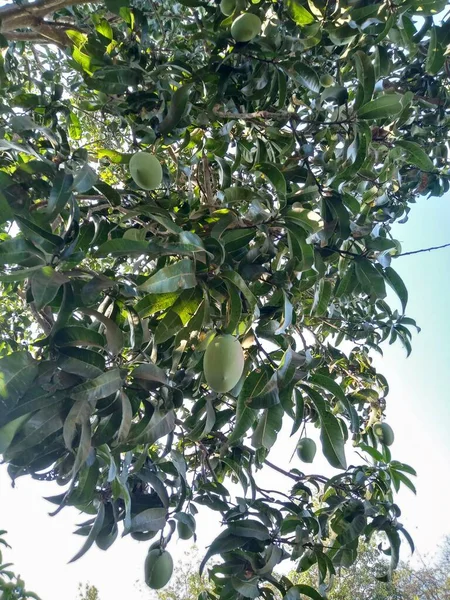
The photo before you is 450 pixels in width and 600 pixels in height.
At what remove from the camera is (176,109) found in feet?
5.93

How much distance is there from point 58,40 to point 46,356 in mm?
1717

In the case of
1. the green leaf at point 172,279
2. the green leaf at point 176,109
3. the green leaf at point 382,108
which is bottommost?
the green leaf at point 172,279

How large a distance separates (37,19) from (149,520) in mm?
2204

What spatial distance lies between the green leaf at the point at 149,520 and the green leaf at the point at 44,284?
0.87 m

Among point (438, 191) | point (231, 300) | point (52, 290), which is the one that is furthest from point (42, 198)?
point (438, 191)

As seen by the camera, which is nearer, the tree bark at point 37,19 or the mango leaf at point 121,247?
the mango leaf at point 121,247

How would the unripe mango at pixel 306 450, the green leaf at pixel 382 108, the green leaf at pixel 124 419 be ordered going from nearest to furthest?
the green leaf at pixel 124 419, the green leaf at pixel 382 108, the unripe mango at pixel 306 450

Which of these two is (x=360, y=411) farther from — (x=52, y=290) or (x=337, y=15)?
(x=52, y=290)

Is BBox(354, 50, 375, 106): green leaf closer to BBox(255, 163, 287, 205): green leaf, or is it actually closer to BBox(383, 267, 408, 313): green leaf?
BBox(255, 163, 287, 205): green leaf

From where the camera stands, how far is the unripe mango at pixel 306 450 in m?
2.53

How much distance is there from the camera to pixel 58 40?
2453 millimetres

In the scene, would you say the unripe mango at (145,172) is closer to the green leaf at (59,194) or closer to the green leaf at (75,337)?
the green leaf at (59,194)

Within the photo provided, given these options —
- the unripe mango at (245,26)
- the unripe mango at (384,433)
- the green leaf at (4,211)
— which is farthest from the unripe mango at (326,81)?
the unripe mango at (384,433)

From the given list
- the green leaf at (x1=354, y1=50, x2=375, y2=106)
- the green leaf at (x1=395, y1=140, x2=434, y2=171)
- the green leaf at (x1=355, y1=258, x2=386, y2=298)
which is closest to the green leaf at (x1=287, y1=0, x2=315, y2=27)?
the green leaf at (x1=354, y1=50, x2=375, y2=106)
